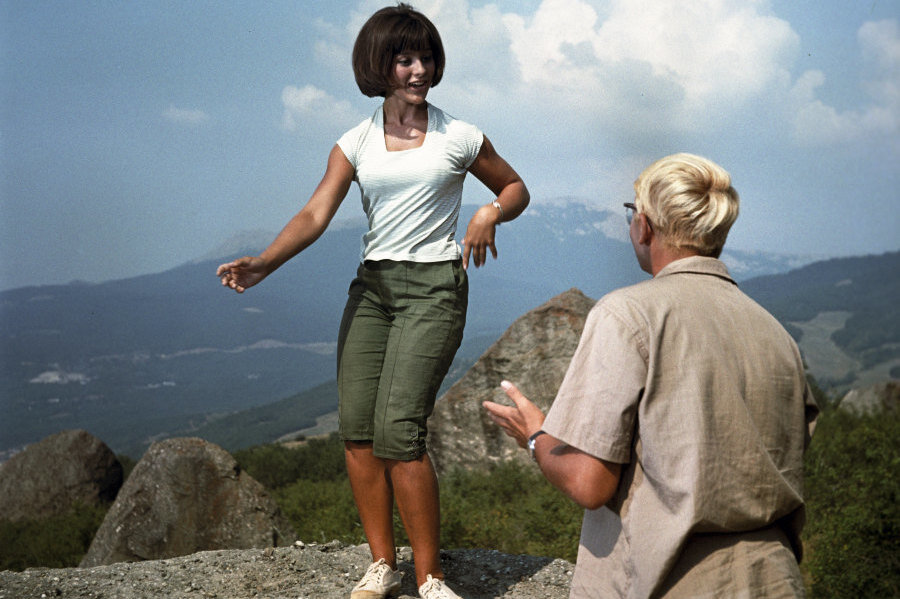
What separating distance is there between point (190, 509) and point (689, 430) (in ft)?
18.7

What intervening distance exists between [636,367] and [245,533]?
545 centimetres

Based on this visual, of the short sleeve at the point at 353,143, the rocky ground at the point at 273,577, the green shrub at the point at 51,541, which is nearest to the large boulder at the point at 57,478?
the green shrub at the point at 51,541

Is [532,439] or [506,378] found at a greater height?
[532,439]

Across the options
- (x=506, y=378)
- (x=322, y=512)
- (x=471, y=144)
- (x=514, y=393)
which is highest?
(x=471, y=144)

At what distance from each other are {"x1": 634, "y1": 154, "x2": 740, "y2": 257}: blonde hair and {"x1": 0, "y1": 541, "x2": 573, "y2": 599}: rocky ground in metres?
2.57

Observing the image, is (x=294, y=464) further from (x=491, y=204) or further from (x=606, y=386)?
(x=606, y=386)

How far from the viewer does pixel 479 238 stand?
340 centimetres

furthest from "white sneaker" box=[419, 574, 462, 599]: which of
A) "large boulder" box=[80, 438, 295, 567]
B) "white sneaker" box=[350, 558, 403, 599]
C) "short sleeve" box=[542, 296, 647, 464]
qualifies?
"large boulder" box=[80, 438, 295, 567]

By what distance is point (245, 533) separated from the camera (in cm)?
674

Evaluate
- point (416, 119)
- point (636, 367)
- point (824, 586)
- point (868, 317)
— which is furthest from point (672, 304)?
point (868, 317)

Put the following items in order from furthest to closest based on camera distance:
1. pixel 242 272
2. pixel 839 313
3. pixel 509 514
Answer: pixel 839 313
pixel 509 514
pixel 242 272

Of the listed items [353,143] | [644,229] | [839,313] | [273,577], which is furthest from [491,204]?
[839,313]

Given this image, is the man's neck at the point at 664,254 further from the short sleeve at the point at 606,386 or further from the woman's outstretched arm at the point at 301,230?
the woman's outstretched arm at the point at 301,230

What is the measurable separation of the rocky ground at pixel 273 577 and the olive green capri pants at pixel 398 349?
36.7 inches
